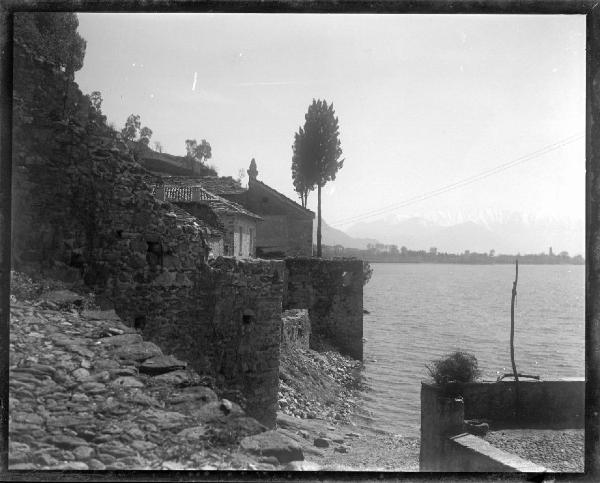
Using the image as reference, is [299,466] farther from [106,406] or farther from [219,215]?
[219,215]

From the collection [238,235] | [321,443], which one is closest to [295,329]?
[238,235]

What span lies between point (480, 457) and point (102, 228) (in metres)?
6.30

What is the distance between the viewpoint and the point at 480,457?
8344 mm

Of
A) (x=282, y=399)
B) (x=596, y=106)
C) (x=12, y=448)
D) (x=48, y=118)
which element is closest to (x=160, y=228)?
(x=48, y=118)

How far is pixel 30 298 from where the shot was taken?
6.71m

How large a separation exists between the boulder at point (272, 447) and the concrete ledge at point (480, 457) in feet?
9.76

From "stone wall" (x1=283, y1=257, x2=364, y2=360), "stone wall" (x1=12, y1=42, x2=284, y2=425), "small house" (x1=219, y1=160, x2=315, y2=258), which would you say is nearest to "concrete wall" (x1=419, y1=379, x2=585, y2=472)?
"stone wall" (x1=12, y1=42, x2=284, y2=425)

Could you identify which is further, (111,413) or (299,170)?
(299,170)

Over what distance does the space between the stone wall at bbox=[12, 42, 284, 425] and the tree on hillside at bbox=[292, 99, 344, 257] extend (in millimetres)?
28403

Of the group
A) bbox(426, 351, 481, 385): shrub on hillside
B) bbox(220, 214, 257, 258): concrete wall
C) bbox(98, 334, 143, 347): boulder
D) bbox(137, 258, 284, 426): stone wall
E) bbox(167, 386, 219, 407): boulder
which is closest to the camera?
bbox(167, 386, 219, 407): boulder

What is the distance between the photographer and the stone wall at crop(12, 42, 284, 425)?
745 centimetres

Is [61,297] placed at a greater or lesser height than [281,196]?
lesser

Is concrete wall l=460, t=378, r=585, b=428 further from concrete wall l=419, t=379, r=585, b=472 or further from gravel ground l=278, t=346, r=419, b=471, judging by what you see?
gravel ground l=278, t=346, r=419, b=471

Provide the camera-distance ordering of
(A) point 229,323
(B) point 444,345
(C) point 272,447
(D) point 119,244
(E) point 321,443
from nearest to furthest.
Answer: (C) point 272,447
(D) point 119,244
(A) point 229,323
(E) point 321,443
(B) point 444,345
